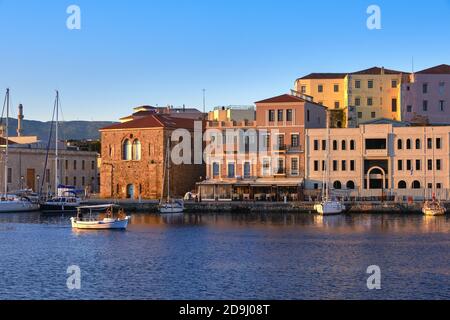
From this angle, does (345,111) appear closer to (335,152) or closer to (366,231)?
(335,152)

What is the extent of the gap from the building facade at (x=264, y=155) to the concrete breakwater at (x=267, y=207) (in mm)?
2819

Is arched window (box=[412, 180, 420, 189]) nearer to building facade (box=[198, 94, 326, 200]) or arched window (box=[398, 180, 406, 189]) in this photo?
arched window (box=[398, 180, 406, 189])

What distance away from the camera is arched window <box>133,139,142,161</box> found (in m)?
94.3

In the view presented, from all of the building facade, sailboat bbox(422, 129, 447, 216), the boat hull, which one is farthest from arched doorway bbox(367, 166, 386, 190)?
the boat hull

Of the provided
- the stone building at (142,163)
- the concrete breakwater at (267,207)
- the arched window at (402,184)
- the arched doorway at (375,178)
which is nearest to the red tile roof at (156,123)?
the stone building at (142,163)

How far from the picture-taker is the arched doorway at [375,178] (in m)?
84.3

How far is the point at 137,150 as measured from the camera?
9475cm

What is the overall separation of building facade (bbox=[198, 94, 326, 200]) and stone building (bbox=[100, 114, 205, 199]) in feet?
20.2

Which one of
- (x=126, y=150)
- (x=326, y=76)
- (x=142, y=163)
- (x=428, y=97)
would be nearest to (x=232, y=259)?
(x=142, y=163)

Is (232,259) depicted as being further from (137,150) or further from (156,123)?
(137,150)

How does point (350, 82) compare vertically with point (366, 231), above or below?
above
